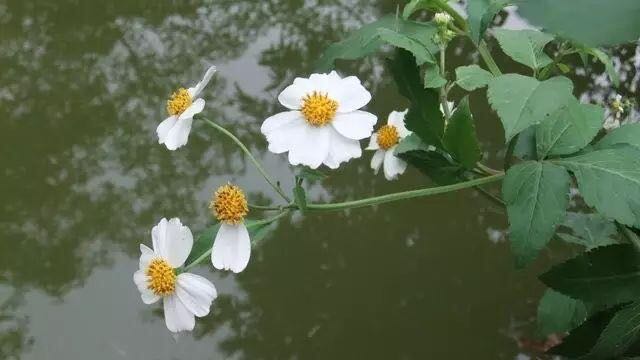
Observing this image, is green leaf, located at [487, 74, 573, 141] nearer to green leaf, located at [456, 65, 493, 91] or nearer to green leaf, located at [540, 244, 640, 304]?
green leaf, located at [456, 65, 493, 91]

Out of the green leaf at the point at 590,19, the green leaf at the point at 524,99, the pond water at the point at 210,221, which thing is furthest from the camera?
the pond water at the point at 210,221

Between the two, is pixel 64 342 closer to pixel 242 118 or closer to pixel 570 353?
pixel 242 118

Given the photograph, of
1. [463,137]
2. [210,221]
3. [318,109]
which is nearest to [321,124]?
[318,109]

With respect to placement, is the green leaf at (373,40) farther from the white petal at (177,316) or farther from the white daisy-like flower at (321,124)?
the white petal at (177,316)

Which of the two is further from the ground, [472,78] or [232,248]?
[472,78]

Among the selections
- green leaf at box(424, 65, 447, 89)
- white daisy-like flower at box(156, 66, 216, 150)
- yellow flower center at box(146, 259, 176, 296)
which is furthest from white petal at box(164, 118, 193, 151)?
green leaf at box(424, 65, 447, 89)

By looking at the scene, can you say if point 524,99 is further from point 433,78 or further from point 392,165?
point 392,165

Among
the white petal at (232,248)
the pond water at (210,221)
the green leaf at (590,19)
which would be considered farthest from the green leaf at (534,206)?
the pond water at (210,221)
